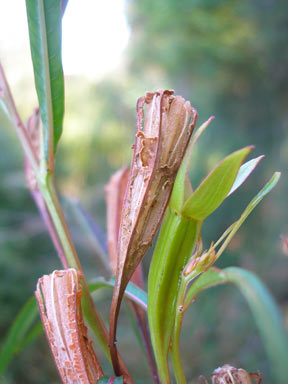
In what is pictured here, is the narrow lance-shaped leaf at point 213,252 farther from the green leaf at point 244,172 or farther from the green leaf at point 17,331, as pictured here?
the green leaf at point 17,331

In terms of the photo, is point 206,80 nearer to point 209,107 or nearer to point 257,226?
point 209,107

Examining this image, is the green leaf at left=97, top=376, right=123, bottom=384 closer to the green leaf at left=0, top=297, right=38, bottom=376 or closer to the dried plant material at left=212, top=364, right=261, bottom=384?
the dried plant material at left=212, top=364, right=261, bottom=384

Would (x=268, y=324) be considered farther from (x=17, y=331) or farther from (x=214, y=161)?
(x=214, y=161)

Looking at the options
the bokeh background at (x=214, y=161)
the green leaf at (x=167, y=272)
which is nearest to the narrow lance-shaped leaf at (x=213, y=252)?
the green leaf at (x=167, y=272)

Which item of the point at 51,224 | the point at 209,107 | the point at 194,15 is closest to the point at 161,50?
the point at 194,15

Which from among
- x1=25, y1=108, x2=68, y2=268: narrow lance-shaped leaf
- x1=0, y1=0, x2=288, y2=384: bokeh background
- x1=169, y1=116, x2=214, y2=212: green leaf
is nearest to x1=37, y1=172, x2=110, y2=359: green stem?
x1=25, y1=108, x2=68, y2=268: narrow lance-shaped leaf

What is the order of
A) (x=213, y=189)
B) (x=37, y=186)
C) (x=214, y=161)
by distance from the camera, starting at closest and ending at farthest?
(x=213, y=189), (x=37, y=186), (x=214, y=161)

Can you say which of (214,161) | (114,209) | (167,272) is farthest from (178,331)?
(214,161)
